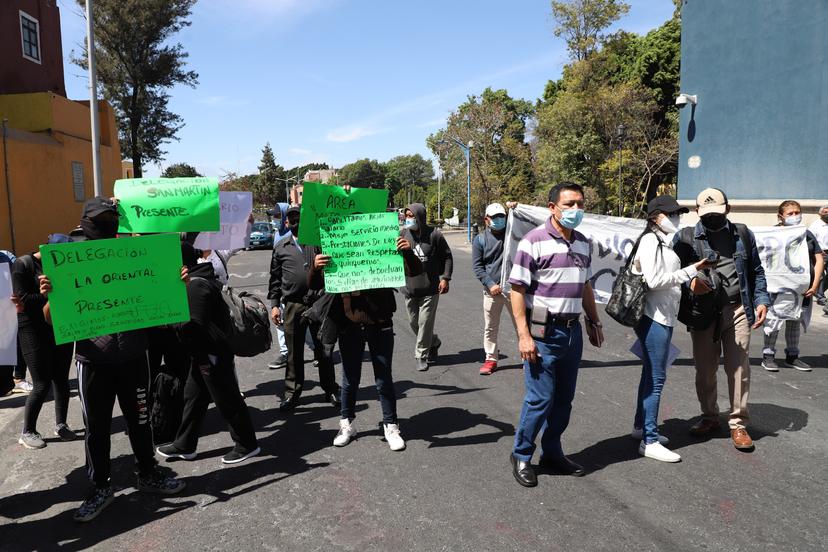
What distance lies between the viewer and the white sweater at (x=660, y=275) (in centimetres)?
425

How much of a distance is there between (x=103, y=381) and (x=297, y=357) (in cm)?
226

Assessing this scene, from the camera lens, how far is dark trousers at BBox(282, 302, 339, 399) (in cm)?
575

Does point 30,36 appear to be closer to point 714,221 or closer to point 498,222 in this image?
point 498,222

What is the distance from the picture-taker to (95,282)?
11.9 ft

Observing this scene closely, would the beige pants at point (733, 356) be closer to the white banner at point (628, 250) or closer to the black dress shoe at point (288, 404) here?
the white banner at point (628, 250)

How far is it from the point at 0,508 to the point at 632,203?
1405 inches

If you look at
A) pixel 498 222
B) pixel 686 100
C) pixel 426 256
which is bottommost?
pixel 426 256

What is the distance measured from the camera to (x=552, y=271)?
12.8 ft

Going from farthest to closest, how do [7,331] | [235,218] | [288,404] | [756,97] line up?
[756,97], [235,218], [288,404], [7,331]

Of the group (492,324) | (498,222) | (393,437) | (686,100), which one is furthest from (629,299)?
(686,100)

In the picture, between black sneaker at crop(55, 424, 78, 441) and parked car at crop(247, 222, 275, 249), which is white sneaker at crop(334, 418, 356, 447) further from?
parked car at crop(247, 222, 275, 249)

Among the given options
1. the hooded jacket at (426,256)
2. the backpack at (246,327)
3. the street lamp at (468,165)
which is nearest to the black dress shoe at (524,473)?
the backpack at (246,327)

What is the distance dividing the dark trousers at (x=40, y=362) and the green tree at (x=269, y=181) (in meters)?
85.6

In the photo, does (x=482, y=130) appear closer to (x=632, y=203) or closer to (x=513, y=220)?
(x=632, y=203)
